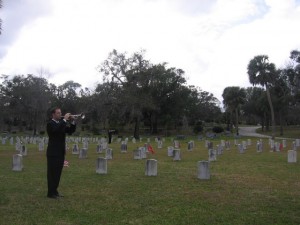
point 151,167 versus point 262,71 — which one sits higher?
point 262,71

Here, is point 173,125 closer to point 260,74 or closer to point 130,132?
point 130,132

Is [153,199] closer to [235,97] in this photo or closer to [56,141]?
[56,141]

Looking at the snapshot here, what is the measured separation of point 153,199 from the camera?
28.9 feet

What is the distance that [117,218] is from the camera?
7.05 meters

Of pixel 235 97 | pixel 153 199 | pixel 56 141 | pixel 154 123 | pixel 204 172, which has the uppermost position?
pixel 235 97

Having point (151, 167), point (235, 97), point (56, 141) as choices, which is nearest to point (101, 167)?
point (151, 167)

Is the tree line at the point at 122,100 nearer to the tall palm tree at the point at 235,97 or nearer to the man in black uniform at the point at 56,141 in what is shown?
the tall palm tree at the point at 235,97

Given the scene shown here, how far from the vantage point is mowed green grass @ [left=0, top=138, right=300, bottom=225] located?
7.04 m

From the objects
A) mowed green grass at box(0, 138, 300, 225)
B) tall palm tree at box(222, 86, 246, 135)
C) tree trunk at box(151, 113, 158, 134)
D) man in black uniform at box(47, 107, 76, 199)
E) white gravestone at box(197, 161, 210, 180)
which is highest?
tall palm tree at box(222, 86, 246, 135)

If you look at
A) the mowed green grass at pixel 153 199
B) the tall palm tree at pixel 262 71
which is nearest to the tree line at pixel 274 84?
the tall palm tree at pixel 262 71

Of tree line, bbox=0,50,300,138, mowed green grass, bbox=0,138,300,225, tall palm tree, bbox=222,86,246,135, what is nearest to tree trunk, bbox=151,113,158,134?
tree line, bbox=0,50,300,138

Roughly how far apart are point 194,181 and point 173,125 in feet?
214

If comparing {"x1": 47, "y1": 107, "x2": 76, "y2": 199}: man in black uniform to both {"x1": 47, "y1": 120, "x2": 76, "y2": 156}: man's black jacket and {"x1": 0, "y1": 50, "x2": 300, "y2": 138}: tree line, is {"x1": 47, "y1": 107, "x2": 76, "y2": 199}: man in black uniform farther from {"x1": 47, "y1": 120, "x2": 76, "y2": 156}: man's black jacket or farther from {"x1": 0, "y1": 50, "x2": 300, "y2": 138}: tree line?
{"x1": 0, "y1": 50, "x2": 300, "y2": 138}: tree line

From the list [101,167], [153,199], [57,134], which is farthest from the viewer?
[101,167]
